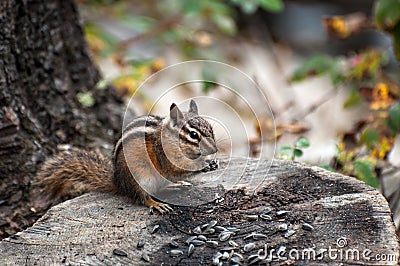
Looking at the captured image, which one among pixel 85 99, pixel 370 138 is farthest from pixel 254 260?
pixel 85 99

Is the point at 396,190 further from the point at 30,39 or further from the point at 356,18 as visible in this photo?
the point at 30,39

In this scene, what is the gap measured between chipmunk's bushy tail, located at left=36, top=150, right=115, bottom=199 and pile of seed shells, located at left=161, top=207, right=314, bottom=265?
687mm

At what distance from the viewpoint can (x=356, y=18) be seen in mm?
4289

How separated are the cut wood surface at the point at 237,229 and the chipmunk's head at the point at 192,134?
0.14m

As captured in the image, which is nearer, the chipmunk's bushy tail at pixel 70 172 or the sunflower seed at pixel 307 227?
the sunflower seed at pixel 307 227

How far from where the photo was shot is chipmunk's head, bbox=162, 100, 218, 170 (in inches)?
98.0

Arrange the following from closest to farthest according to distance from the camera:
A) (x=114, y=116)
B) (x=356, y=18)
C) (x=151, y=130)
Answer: (x=151, y=130) → (x=114, y=116) → (x=356, y=18)

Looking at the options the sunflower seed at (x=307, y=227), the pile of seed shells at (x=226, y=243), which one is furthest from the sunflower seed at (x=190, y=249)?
the sunflower seed at (x=307, y=227)

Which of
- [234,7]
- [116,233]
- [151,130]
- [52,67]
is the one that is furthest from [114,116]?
[234,7]

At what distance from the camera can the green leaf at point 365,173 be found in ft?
9.64

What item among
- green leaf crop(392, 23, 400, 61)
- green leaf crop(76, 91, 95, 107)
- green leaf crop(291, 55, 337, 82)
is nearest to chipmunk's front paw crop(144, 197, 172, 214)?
green leaf crop(76, 91, 95, 107)

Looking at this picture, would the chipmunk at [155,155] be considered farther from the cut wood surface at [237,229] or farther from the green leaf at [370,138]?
the green leaf at [370,138]

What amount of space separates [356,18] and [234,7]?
333cm

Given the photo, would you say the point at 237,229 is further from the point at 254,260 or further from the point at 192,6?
the point at 192,6
